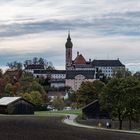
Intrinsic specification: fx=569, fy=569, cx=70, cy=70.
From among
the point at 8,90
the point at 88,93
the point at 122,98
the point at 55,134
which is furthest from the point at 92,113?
the point at 8,90

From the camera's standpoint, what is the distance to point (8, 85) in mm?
190500

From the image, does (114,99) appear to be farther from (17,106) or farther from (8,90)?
(8,90)

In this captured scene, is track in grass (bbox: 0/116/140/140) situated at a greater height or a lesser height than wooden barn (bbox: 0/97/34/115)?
lesser

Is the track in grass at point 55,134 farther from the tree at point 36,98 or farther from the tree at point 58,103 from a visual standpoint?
the tree at point 58,103

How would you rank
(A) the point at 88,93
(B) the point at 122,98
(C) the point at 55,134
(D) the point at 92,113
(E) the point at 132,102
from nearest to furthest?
(C) the point at 55,134
(E) the point at 132,102
(B) the point at 122,98
(D) the point at 92,113
(A) the point at 88,93

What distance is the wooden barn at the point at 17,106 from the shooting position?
479 feet

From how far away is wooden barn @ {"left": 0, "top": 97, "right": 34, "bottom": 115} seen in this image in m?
146

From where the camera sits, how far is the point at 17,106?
14800 cm

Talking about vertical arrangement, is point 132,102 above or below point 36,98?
below

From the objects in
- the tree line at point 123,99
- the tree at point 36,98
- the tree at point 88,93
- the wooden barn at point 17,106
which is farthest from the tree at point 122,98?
the tree at point 36,98

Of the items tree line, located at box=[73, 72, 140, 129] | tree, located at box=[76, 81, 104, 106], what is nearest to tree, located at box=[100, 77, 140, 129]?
tree line, located at box=[73, 72, 140, 129]

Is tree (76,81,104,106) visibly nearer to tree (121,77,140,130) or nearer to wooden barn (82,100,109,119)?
wooden barn (82,100,109,119)

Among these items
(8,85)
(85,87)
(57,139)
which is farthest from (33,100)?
(57,139)

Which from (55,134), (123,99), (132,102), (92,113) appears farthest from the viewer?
(92,113)
